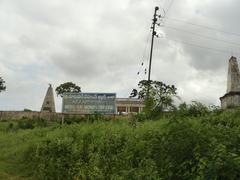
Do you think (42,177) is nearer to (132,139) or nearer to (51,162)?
(51,162)

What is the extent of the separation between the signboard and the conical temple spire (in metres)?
15.4

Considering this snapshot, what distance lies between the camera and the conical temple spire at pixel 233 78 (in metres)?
40.9

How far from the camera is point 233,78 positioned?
41.1 metres

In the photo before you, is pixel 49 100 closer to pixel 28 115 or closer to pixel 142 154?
pixel 28 115

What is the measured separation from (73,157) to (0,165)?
4109 mm

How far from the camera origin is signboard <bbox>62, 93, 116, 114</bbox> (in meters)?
30.1

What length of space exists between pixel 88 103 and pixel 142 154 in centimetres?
2103

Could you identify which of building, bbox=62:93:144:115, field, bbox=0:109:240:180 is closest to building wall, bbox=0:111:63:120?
building, bbox=62:93:144:115

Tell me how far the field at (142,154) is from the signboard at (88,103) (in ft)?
43.4

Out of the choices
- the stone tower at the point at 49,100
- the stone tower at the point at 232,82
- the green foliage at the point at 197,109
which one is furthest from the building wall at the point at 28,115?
the green foliage at the point at 197,109

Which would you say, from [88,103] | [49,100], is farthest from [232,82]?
[49,100]

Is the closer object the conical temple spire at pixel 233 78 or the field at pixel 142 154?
the field at pixel 142 154

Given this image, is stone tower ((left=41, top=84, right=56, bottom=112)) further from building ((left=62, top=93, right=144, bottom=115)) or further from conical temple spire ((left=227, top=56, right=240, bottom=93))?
building ((left=62, top=93, right=144, bottom=115))

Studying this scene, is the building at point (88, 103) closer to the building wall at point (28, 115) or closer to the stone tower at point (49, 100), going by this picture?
the building wall at point (28, 115)
